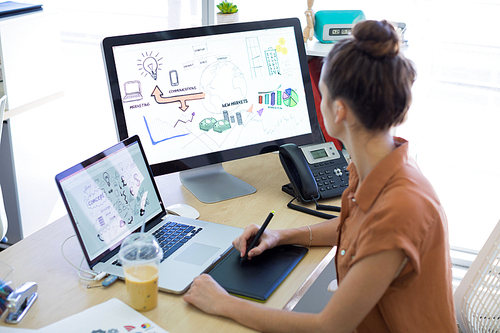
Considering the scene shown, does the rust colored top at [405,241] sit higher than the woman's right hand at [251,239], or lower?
higher

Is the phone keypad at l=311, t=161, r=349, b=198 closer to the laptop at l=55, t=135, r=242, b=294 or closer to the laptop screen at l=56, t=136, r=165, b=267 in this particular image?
the laptop at l=55, t=135, r=242, b=294

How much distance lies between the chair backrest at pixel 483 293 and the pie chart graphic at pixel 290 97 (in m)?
0.69

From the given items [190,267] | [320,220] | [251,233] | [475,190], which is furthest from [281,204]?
[475,190]

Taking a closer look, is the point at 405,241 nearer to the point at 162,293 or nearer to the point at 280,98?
the point at 162,293

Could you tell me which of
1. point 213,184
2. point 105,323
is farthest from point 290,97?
point 105,323

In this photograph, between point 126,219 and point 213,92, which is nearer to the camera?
point 126,219

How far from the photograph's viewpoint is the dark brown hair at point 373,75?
34.4 inches

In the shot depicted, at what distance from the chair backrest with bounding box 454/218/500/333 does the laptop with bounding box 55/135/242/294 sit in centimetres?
61

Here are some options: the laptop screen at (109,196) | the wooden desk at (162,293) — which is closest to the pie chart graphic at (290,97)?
the wooden desk at (162,293)

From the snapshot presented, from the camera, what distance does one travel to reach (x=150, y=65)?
1348 mm

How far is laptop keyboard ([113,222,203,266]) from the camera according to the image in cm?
115

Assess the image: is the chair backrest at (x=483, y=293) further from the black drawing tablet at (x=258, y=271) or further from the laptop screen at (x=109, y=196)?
the laptop screen at (x=109, y=196)

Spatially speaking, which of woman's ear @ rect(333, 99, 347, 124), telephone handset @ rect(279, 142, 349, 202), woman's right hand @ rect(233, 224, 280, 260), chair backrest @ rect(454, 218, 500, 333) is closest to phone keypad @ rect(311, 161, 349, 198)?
telephone handset @ rect(279, 142, 349, 202)

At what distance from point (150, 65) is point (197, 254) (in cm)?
56
